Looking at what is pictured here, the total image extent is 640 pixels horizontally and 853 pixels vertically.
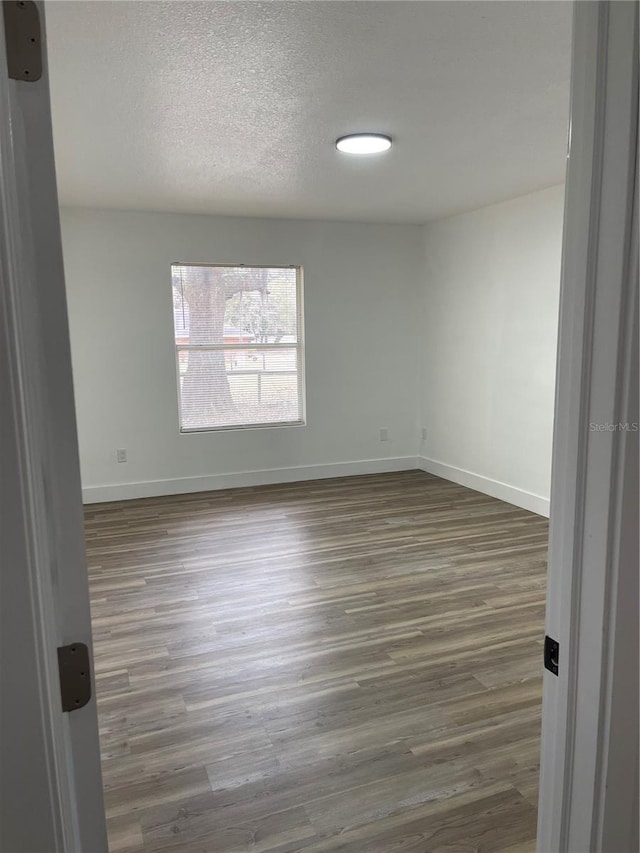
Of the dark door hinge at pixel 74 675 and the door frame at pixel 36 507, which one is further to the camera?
the dark door hinge at pixel 74 675

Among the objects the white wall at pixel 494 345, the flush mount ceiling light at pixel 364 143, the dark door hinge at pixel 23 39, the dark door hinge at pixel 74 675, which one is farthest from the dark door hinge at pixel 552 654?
the white wall at pixel 494 345

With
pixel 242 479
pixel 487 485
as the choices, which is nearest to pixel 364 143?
pixel 487 485

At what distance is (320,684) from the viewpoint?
253 cm

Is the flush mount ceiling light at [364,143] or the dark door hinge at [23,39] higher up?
the flush mount ceiling light at [364,143]

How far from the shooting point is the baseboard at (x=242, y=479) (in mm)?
5355

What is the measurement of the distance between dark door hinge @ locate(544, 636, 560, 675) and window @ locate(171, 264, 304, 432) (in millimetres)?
4799

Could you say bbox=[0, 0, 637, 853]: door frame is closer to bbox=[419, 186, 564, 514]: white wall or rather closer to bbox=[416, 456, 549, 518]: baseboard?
bbox=[419, 186, 564, 514]: white wall

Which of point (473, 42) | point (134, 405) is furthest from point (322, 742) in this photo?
point (134, 405)

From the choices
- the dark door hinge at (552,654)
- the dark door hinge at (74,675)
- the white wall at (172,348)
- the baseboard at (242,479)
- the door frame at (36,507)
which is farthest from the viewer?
the baseboard at (242,479)

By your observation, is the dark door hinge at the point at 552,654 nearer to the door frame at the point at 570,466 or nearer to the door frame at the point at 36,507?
the door frame at the point at 570,466

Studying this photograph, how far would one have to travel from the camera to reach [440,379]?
5.95 meters

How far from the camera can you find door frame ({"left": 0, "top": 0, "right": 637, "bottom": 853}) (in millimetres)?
658

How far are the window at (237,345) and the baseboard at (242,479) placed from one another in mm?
486

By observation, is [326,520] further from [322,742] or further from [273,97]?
[273,97]
